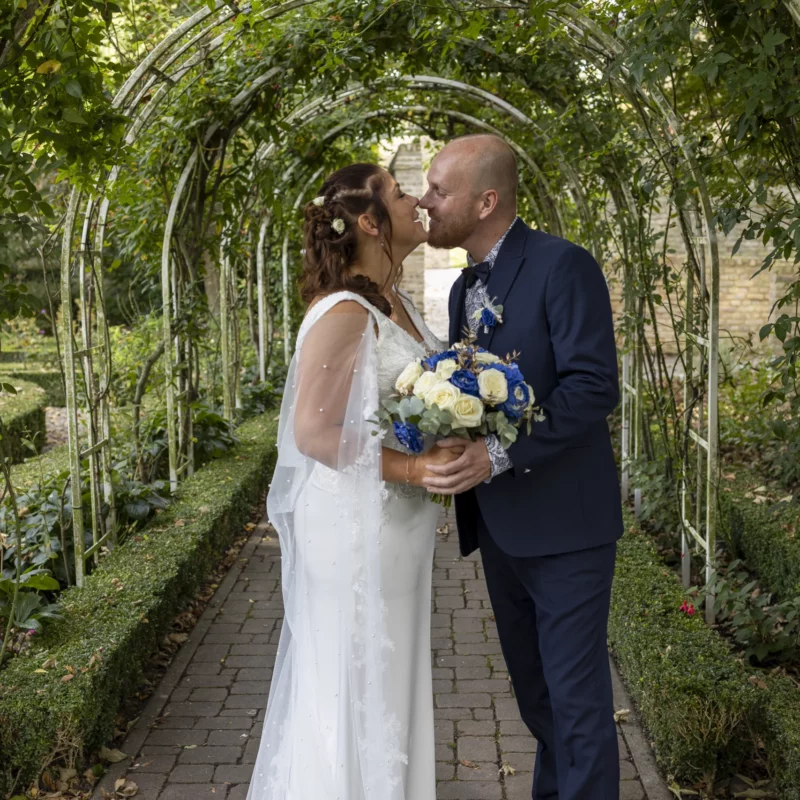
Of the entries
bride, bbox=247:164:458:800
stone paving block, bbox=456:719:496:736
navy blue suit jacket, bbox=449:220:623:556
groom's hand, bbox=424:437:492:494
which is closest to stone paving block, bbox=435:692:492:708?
stone paving block, bbox=456:719:496:736

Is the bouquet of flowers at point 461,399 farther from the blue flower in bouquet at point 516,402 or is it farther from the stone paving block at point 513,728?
the stone paving block at point 513,728

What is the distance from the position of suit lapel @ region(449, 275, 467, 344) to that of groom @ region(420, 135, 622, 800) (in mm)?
96

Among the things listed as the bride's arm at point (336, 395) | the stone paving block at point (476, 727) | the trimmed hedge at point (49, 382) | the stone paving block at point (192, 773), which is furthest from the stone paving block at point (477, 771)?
the trimmed hedge at point (49, 382)

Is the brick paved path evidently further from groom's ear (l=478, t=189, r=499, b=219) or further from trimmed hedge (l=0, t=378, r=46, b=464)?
→ trimmed hedge (l=0, t=378, r=46, b=464)

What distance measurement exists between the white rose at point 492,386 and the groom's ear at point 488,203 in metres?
0.59

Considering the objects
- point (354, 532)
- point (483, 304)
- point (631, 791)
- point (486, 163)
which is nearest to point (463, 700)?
point (631, 791)

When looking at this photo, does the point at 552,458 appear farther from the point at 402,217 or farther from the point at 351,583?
the point at 402,217

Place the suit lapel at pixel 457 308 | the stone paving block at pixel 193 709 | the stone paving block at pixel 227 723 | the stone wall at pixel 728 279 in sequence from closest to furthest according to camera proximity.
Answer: the suit lapel at pixel 457 308, the stone paving block at pixel 227 723, the stone paving block at pixel 193 709, the stone wall at pixel 728 279

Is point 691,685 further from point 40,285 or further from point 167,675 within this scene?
point 40,285

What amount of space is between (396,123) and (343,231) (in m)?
7.05

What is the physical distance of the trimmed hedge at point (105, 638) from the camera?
11.0 ft

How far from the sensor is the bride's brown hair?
278 cm

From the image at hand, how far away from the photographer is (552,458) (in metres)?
2.75

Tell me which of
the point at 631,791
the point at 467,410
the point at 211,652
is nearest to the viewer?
the point at 467,410
